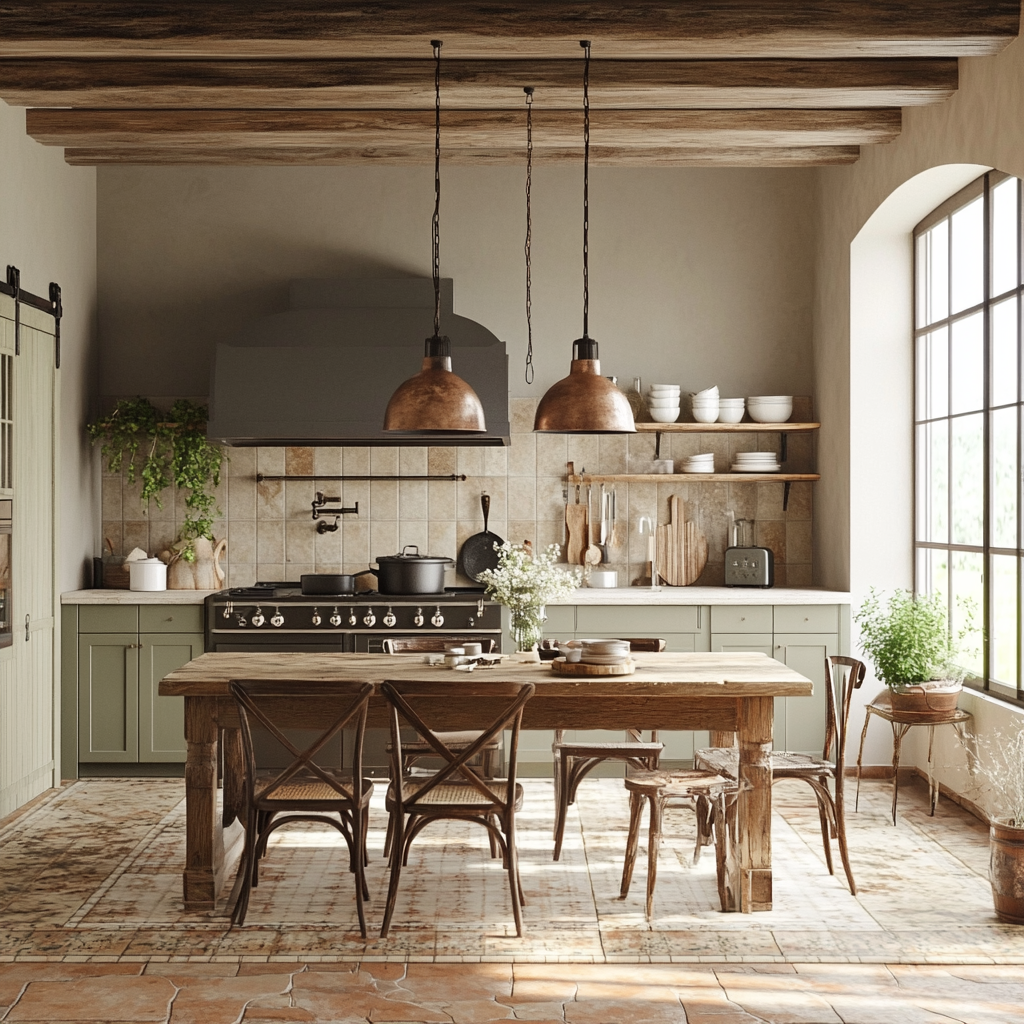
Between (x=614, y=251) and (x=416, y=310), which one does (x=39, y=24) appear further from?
(x=614, y=251)

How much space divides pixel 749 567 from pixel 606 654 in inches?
103

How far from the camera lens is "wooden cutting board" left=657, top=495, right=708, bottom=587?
673cm

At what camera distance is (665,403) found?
6559mm

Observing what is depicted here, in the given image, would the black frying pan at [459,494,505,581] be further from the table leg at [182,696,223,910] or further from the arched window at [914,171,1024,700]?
the table leg at [182,696,223,910]

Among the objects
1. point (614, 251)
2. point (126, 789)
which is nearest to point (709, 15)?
point (614, 251)

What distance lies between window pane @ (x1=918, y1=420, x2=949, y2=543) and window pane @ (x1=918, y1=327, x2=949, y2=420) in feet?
0.26

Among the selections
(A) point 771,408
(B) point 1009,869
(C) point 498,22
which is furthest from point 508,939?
(A) point 771,408

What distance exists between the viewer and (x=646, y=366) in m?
6.81

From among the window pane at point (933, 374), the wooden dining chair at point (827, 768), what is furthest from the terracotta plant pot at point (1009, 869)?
the window pane at point (933, 374)

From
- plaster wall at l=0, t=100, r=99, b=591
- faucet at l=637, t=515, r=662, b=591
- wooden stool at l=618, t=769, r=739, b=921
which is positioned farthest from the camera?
faucet at l=637, t=515, r=662, b=591

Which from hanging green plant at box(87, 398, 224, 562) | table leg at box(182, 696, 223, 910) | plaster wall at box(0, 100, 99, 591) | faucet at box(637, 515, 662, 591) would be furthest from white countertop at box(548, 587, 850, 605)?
plaster wall at box(0, 100, 99, 591)

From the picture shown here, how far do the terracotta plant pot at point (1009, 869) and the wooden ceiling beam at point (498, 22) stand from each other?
275 centimetres

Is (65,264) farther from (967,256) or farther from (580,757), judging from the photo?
(967,256)

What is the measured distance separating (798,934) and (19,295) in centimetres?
440
